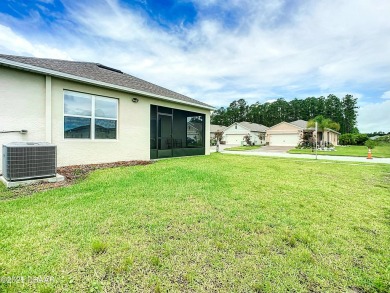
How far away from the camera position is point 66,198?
150 inches

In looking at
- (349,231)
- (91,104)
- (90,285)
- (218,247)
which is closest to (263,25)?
(91,104)

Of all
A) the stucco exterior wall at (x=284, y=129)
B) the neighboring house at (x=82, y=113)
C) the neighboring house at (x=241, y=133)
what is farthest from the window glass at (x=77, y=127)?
the neighboring house at (x=241, y=133)

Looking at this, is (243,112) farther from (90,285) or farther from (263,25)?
(90,285)

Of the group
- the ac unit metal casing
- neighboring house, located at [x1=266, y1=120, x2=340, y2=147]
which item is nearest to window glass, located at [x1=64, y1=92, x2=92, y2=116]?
the ac unit metal casing

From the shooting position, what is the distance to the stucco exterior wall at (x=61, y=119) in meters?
5.88

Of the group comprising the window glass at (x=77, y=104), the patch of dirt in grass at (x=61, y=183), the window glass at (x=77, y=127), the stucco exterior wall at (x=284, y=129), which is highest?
the stucco exterior wall at (x=284, y=129)

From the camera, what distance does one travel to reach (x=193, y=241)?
2396 mm

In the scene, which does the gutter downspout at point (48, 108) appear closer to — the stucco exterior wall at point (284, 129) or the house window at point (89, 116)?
the house window at point (89, 116)

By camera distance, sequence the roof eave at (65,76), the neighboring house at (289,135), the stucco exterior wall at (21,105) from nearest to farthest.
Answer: the roof eave at (65,76) < the stucco exterior wall at (21,105) < the neighboring house at (289,135)

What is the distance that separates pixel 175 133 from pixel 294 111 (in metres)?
61.7

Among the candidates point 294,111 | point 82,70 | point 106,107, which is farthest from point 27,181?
point 294,111

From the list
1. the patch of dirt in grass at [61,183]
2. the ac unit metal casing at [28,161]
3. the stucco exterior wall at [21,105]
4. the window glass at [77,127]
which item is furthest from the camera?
the window glass at [77,127]

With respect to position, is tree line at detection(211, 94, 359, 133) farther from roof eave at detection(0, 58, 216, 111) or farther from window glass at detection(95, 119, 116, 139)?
window glass at detection(95, 119, 116, 139)

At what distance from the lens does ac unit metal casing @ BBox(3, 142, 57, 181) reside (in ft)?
15.0
